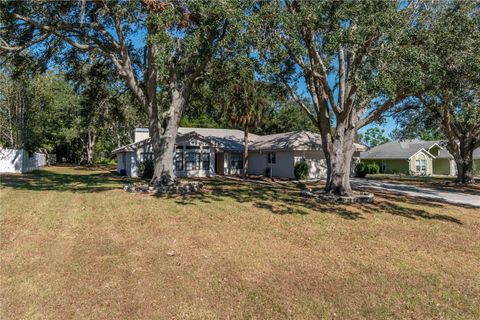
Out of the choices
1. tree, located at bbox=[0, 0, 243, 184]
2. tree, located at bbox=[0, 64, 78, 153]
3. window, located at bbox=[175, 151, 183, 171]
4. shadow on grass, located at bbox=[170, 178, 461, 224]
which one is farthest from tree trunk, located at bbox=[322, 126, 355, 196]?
tree, located at bbox=[0, 64, 78, 153]

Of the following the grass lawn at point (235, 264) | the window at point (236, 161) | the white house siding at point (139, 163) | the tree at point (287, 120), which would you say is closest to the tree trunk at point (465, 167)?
the grass lawn at point (235, 264)

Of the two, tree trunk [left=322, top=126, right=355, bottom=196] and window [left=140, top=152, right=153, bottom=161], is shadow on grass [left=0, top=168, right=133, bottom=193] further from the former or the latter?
tree trunk [left=322, top=126, right=355, bottom=196]

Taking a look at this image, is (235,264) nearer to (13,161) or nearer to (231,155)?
(231,155)

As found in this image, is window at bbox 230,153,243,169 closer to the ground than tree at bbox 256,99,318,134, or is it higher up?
closer to the ground

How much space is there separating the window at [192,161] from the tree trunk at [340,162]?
14.8 metres

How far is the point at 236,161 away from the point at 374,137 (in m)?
62.7

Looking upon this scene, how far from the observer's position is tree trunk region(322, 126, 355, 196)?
43.3 feet

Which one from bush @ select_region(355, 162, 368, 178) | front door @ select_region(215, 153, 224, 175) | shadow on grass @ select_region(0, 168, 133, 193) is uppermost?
front door @ select_region(215, 153, 224, 175)

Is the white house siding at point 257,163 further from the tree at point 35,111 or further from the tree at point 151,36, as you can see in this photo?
the tree at point 35,111

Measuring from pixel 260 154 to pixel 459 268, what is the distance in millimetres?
22812

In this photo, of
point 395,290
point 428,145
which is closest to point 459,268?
point 395,290

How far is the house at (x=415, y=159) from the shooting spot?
36.2m

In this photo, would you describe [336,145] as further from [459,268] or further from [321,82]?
[459,268]

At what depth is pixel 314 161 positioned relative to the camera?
25.3m
